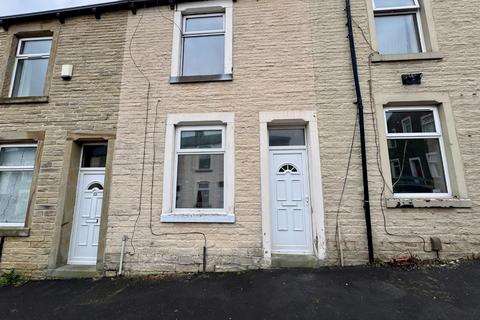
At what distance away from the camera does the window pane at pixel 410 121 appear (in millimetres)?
4834

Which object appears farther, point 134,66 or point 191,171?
point 134,66

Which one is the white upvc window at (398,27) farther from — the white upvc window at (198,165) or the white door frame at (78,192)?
the white door frame at (78,192)

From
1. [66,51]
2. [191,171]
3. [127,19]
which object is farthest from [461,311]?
[66,51]

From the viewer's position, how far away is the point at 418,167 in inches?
187

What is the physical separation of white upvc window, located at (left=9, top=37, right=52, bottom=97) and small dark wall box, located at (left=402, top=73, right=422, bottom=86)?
794 centimetres

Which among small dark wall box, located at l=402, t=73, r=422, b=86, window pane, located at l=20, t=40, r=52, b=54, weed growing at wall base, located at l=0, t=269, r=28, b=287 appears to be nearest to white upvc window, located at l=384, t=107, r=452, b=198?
small dark wall box, located at l=402, t=73, r=422, b=86

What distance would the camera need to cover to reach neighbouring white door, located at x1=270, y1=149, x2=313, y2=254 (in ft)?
15.5

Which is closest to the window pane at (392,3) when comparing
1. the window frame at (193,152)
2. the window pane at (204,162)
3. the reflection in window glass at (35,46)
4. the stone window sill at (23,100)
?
the window frame at (193,152)

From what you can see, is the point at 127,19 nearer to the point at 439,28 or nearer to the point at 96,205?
the point at 96,205

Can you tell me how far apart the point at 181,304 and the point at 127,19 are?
6.17 m

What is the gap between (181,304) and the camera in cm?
342

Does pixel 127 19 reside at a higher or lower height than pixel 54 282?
higher

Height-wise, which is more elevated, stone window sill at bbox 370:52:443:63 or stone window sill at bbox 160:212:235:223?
stone window sill at bbox 370:52:443:63

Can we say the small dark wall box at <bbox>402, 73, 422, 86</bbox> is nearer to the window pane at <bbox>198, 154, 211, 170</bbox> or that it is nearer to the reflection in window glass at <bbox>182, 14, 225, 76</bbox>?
the reflection in window glass at <bbox>182, 14, 225, 76</bbox>
